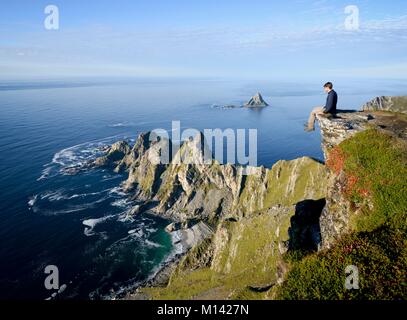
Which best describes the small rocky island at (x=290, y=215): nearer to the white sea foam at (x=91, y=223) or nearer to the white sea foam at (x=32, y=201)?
the white sea foam at (x=91, y=223)

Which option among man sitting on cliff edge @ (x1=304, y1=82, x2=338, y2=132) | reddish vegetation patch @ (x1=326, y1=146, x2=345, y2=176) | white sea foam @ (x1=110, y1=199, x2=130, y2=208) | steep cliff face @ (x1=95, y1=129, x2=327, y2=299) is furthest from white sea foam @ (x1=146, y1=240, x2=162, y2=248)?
man sitting on cliff edge @ (x1=304, y1=82, x2=338, y2=132)

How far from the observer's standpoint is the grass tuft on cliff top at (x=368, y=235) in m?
22.5

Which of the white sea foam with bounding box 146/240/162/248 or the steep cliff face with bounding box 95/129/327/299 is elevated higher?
the steep cliff face with bounding box 95/129/327/299

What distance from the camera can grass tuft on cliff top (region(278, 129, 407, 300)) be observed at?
22.5 meters

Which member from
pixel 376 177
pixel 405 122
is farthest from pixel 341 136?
pixel 405 122

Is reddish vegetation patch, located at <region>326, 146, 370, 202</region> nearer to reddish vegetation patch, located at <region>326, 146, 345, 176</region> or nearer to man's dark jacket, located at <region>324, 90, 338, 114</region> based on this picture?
reddish vegetation patch, located at <region>326, 146, 345, 176</region>

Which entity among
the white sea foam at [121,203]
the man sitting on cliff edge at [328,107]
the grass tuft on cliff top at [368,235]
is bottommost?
the white sea foam at [121,203]

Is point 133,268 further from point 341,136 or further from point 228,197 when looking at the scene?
point 341,136

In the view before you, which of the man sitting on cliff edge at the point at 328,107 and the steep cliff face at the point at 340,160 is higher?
the man sitting on cliff edge at the point at 328,107

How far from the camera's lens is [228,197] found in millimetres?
146500

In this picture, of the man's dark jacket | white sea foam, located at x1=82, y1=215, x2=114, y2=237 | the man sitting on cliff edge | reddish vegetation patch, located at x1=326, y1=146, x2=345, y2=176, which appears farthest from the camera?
white sea foam, located at x1=82, y1=215, x2=114, y2=237

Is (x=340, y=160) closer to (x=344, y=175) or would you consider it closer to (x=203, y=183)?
(x=344, y=175)

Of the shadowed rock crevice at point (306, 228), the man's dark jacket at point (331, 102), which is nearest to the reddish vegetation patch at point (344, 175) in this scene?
the man's dark jacket at point (331, 102)
